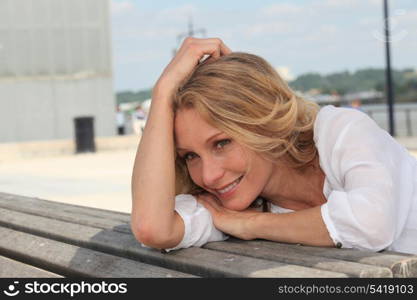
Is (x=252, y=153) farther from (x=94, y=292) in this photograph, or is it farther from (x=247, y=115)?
(x=94, y=292)

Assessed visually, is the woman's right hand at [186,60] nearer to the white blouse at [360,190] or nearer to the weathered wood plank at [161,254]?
the white blouse at [360,190]

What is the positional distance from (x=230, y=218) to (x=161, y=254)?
31 cm

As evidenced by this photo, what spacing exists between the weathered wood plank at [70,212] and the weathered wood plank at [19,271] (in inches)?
19.4

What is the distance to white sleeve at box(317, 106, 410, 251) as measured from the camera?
214cm

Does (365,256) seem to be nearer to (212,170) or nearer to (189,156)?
(212,170)

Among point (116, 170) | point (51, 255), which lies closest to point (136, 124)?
point (116, 170)

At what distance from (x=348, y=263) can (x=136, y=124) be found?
21479 millimetres

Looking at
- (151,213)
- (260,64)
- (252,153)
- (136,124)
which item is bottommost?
(136,124)

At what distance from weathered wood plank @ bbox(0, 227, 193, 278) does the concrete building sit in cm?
2420

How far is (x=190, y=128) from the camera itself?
7.84 ft

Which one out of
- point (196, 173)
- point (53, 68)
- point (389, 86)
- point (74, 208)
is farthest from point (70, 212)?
point (53, 68)

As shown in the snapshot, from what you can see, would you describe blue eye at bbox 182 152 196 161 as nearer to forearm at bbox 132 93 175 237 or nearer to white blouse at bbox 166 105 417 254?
forearm at bbox 132 93 175 237

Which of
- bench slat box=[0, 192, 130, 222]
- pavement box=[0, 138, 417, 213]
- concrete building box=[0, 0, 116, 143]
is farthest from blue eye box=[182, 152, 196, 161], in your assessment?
concrete building box=[0, 0, 116, 143]

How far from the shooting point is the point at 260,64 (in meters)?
2.44
